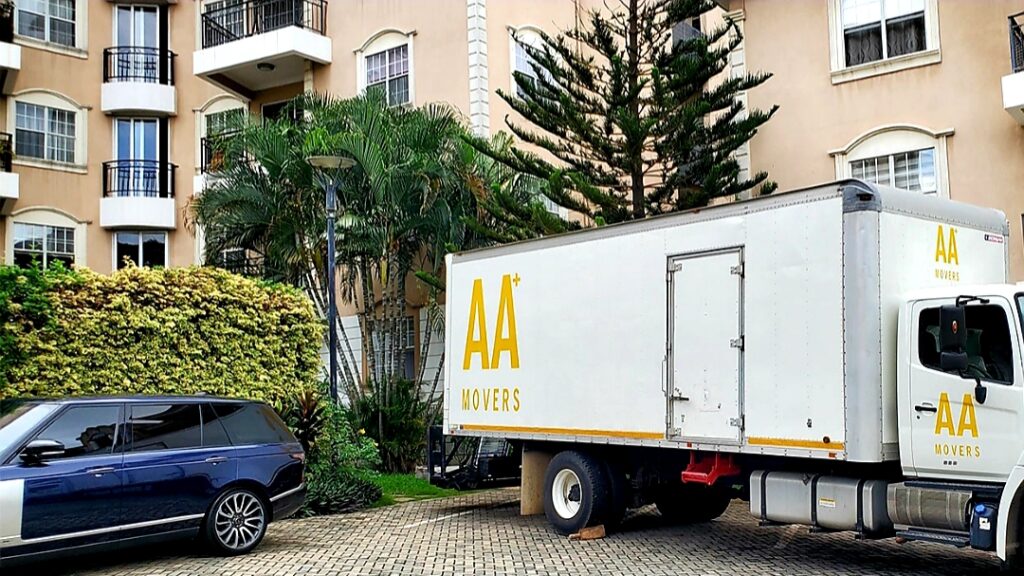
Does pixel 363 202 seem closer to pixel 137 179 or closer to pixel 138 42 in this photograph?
pixel 137 179

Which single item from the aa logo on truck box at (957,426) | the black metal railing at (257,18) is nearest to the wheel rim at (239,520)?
the aa logo on truck box at (957,426)

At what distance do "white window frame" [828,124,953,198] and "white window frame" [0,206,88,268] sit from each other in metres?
16.9

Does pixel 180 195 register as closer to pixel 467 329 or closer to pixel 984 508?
pixel 467 329

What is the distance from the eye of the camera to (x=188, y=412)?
34.9ft

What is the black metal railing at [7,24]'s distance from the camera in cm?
2542

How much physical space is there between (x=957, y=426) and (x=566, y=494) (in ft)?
15.2

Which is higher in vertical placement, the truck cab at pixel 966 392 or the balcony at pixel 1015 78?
the balcony at pixel 1015 78

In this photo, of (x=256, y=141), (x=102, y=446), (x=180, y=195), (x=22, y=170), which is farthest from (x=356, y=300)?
(x=102, y=446)

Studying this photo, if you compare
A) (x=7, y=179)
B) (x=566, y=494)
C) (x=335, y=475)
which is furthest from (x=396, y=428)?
(x=7, y=179)

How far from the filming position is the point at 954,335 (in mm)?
8672

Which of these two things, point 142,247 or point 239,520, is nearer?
point 239,520

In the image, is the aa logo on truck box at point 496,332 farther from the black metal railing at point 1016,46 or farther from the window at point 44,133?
the window at point 44,133

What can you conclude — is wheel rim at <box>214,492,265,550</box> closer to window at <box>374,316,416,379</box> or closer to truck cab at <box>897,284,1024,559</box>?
truck cab at <box>897,284,1024,559</box>

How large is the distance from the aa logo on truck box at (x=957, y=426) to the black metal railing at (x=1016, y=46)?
9375 millimetres
